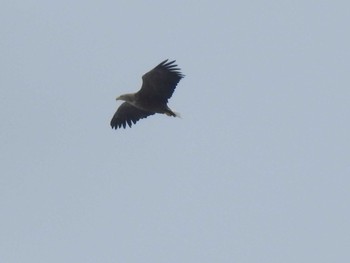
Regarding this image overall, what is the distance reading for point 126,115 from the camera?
136 ft

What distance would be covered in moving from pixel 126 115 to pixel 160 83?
3.07 meters

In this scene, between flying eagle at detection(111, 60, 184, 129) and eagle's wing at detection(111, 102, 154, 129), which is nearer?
flying eagle at detection(111, 60, 184, 129)

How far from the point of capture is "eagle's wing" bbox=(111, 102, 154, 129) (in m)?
41.2

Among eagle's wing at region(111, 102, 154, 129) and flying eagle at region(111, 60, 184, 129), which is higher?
eagle's wing at region(111, 102, 154, 129)

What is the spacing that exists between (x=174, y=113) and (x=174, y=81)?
1.35m

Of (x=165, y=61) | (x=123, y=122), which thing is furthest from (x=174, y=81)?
(x=123, y=122)

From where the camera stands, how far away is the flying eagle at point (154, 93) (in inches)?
1501

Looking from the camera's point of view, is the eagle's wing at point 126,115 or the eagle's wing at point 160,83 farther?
the eagle's wing at point 126,115

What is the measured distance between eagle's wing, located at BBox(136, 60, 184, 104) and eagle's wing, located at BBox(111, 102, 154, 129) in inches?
69.5

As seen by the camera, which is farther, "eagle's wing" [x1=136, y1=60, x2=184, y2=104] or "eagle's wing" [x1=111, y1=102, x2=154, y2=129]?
"eagle's wing" [x1=111, y1=102, x2=154, y2=129]

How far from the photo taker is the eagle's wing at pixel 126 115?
135ft

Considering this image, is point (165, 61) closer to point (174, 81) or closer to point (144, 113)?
point (174, 81)

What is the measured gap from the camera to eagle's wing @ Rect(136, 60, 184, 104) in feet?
125

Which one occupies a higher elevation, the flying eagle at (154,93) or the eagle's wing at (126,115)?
the eagle's wing at (126,115)
